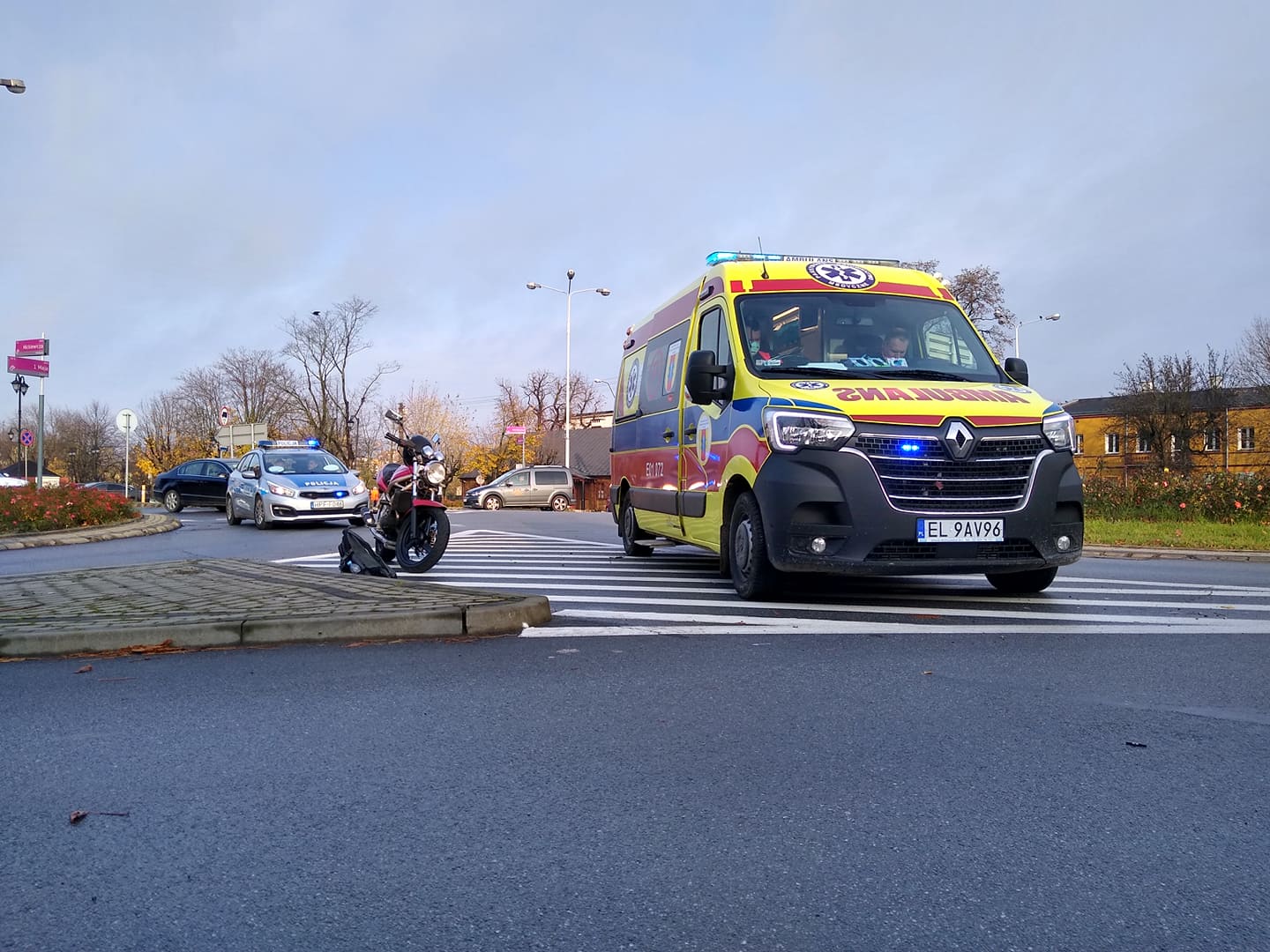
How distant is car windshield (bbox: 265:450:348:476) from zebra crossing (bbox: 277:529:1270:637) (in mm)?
10293

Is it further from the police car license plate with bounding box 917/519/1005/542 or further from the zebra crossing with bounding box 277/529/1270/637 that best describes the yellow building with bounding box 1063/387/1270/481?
the police car license plate with bounding box 917/519/1005/542

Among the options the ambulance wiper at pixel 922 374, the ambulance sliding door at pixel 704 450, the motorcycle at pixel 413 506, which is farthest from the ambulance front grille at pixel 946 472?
the motorcycle at pixel 413 506

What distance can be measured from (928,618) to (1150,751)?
3148 mm

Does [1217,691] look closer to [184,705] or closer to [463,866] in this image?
[463,866]

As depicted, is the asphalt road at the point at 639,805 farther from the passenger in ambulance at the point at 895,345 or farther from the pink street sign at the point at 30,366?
the pink street sign at the point at 30,366

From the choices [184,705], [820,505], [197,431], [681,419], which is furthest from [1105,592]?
[197,431]

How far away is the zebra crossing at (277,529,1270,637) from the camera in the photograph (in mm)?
6555

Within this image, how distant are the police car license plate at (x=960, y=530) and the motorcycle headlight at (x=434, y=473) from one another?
Result: 504 cm

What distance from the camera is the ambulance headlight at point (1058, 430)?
7.24 m

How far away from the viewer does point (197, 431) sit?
80125 millimetres

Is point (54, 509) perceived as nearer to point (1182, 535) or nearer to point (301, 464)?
point (301, 464)

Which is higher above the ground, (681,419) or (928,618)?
(681,419)

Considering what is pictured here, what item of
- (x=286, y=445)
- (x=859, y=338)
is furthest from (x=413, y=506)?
(x=286, y=445)

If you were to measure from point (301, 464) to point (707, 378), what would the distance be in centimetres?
1457
